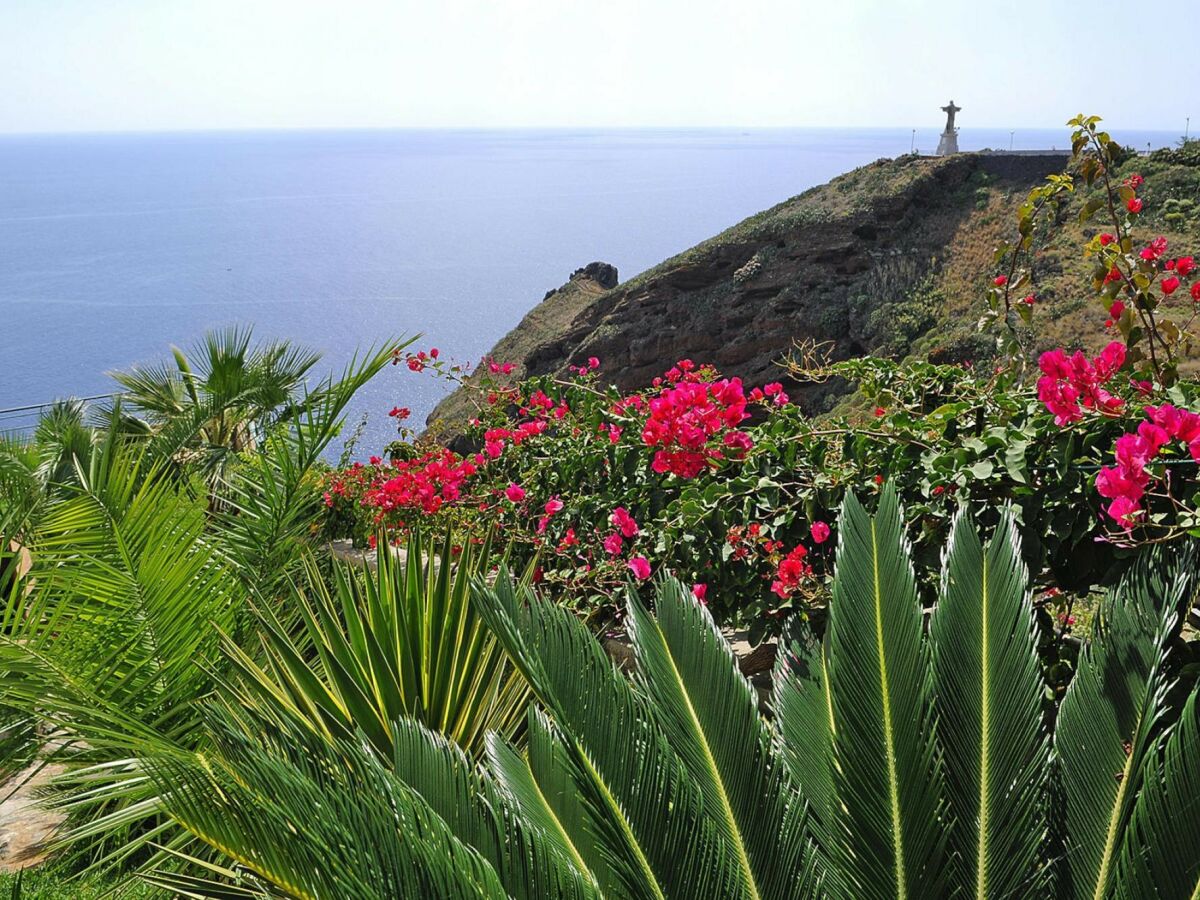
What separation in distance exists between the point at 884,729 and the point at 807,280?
36689 millimetres

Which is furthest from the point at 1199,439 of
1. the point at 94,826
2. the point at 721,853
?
the point at 94,826

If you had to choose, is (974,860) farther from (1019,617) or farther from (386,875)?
(386,875)

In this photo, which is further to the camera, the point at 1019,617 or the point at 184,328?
the point at 184,328

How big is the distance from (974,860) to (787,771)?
35 centimetres

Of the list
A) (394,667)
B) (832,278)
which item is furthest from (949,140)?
(394,667)

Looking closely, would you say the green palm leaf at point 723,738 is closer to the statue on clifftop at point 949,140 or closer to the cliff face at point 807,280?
the cliff face at point 807,280

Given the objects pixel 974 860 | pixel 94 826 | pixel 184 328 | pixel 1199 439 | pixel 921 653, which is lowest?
pixel 184 328

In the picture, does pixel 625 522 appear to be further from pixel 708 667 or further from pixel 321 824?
pixel 321 824

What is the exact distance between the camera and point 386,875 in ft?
4.45

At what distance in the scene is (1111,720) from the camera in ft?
5.56

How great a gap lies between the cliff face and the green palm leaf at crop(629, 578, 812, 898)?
32.5 m

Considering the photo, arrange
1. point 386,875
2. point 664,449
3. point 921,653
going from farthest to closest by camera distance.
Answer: point 664,449
point 921,653
point 386,875

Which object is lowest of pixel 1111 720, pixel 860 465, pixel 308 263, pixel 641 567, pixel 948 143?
pixel 308 263

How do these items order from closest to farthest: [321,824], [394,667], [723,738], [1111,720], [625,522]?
[321,824] < [1111,720] < [723,738] < [394,667] < [625,522]
